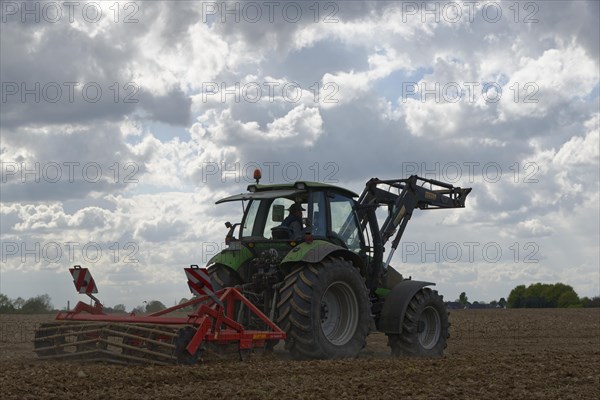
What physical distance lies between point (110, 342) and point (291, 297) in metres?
2.50

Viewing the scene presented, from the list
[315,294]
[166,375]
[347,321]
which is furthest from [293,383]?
[347,321]

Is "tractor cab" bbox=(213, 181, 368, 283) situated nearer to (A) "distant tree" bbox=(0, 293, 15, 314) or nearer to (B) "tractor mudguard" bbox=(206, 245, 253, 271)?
(B) "tractor mudguard" bbox=(206, 245, 253, 271)

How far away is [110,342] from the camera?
985 cm

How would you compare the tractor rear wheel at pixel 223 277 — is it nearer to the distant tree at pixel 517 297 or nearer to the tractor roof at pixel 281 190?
the tractor roof at pixel 281 190

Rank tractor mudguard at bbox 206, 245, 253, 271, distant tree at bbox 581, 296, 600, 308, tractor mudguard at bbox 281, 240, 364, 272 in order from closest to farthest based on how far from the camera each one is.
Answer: tractor mudguard at bbox 281, 240, 364, 272 < tractor mudguard at bbox 206, 245, 253, 271 < distant tree at bbox 581, 296, 600, 308

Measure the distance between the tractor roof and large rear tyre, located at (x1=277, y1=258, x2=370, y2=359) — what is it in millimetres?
1234

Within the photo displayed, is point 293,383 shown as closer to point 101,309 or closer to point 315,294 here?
point 315,294

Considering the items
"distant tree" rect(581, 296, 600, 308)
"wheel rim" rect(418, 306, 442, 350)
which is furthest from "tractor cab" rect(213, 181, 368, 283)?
"distant tree" rect(581, 296, 600, 308)

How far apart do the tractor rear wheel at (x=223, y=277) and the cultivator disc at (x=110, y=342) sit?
216 centimetres

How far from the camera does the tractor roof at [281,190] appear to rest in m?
11.5

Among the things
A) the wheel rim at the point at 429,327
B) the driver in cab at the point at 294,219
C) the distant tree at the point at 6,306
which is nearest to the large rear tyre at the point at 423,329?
the wheel rim at the point at 429,327

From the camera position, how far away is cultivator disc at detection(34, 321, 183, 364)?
9.24 meters

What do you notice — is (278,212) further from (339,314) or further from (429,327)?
(429,327)

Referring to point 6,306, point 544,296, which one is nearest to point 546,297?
point 544,296
